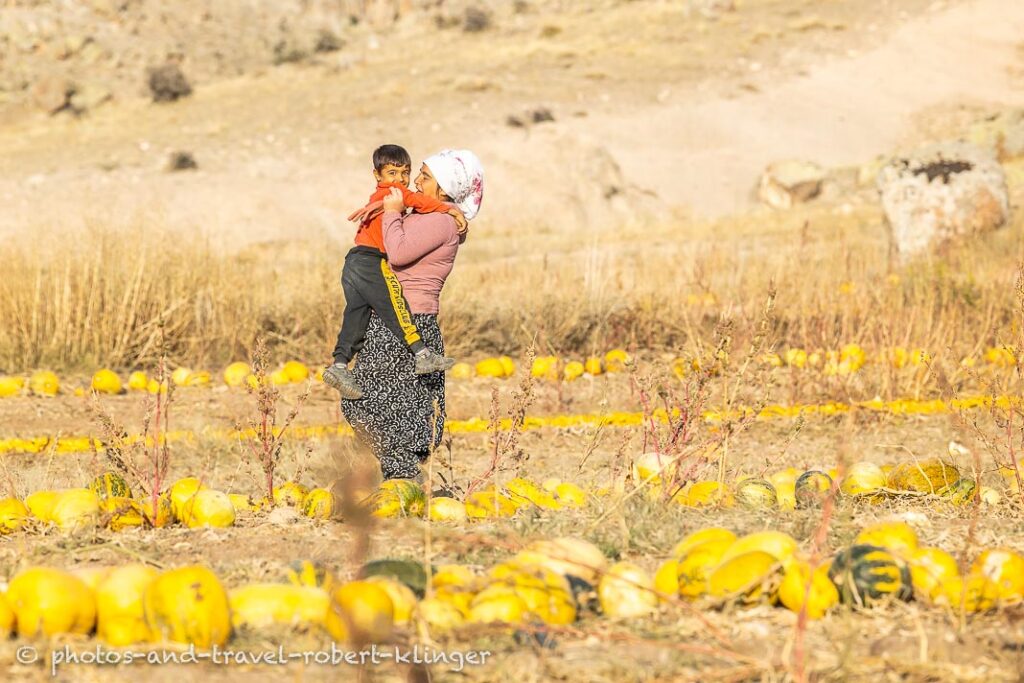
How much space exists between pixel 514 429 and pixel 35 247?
5424 mm

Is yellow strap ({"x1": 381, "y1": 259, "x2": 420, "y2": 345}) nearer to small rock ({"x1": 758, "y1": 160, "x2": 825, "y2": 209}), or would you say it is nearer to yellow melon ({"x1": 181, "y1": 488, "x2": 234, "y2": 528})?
yellow melon ({"x1": 181, "y1": 488, "x2": 234, "y2": 528})

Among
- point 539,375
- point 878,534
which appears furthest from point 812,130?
point 878,534

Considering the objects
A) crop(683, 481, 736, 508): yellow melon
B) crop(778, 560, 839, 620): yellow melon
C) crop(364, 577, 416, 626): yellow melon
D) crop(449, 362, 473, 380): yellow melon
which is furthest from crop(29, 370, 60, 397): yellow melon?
crop(778, 560, 839, 620): yellow melon

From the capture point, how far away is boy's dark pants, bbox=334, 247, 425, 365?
14.5 ft

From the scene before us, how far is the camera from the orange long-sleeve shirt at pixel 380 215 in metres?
4.39

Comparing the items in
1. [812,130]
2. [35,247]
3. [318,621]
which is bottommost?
[812,130]

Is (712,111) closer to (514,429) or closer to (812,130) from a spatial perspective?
(812,130)

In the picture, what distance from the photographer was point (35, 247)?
825cm

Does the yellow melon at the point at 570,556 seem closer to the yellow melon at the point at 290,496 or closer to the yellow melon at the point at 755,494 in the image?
the yellow melon at the point at 755,494

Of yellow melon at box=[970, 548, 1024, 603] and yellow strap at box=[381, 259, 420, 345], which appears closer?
yellow melon at box=[970, 548, 1024, 603]

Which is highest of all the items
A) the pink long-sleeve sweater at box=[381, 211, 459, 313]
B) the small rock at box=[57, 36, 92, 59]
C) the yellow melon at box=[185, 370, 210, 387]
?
the pink long-sleeve sweater at box=[381, 211, 459, 313]

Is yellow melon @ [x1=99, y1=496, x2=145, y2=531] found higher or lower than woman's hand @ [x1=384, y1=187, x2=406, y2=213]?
lower

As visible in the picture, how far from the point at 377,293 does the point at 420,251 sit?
227mm

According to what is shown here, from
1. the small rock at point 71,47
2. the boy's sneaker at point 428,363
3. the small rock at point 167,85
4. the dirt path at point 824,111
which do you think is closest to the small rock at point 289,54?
the small rock at point 167,85
